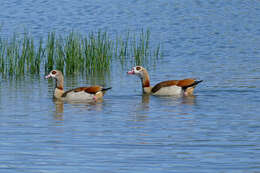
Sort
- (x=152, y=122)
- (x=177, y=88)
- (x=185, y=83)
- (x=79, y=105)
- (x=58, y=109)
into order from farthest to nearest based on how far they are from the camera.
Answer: (x=177, y=88), (x=185, y=83), (x=79, y=105), (x=58, y=109), (x=152, y=122)

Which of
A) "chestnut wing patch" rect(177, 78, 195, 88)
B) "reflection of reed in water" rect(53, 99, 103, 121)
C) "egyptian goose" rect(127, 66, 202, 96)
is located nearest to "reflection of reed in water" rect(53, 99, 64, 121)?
"reflection of reed in water" rect(53, 99, 103, 121)

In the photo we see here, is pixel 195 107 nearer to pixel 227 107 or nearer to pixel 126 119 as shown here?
pixel 227 107

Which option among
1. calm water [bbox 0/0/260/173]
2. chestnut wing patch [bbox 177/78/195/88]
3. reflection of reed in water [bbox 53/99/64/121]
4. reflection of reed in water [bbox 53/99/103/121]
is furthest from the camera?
chestnut wing patch [bbox 177/78/195/88]

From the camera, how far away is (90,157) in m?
14.5

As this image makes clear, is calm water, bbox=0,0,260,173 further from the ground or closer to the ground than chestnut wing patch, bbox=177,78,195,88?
closer to the ground

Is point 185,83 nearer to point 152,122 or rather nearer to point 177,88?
point 177,88

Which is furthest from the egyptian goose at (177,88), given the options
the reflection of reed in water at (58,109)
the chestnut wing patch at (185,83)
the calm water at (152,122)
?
the reflection of reed in water at (58,109)

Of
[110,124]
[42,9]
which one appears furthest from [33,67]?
[42,9]

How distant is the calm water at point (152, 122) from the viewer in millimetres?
14125

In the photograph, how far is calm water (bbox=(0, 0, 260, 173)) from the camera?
46.3ft

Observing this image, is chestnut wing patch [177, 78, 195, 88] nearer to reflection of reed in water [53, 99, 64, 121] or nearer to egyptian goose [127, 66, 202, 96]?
egyptian goose [127, 66, 202, 96]

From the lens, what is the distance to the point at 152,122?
18922 mm

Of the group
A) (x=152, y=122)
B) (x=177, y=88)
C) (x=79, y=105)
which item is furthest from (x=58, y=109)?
(x=177, y=88)

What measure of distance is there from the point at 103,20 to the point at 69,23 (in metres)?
2.64
